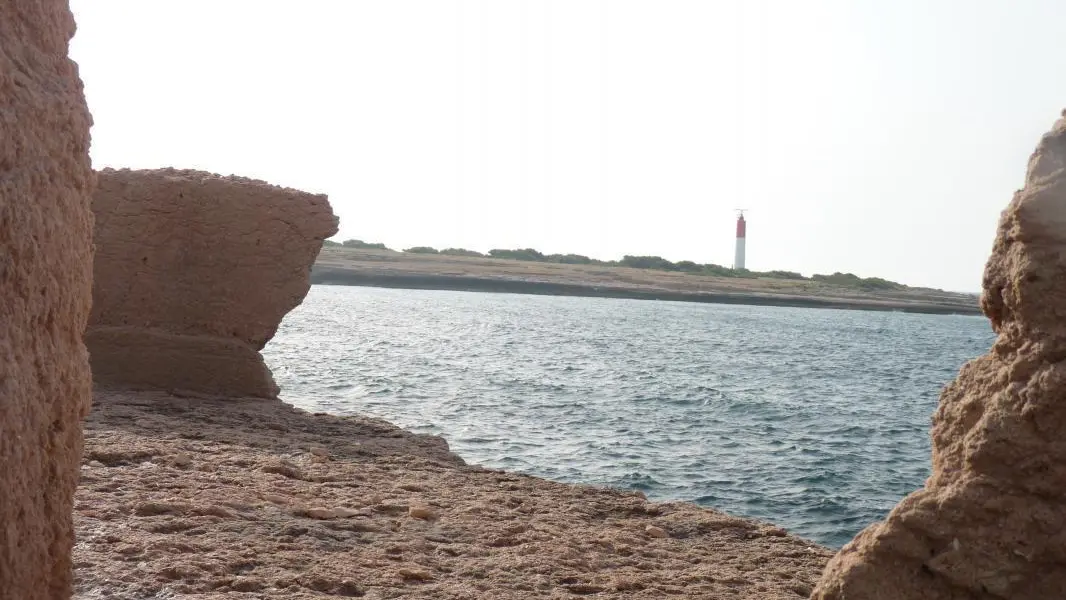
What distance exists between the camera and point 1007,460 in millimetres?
3463

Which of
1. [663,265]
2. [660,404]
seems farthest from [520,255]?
[660,404]

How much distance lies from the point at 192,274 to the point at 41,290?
6.88 meters

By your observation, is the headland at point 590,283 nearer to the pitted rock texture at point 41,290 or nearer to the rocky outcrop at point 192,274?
the rocky outcrop at point 192,274

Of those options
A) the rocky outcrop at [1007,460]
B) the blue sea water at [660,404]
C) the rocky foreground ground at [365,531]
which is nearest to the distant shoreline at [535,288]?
the blue sea water at [660,404]

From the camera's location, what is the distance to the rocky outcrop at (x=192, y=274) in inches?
391

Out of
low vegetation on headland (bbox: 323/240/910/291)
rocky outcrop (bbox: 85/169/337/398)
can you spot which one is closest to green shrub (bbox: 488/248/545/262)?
low vegetation on headland (bbox: 323/240/910/291)

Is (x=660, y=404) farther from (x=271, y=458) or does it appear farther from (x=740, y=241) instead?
(x=740, y=241)

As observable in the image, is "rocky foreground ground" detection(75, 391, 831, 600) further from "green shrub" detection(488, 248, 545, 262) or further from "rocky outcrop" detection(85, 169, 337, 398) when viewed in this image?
"green shrub" detection(488, 248, 545, 262)

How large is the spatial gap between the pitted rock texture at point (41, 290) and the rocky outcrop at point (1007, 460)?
2595mm

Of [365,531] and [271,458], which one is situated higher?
[271,458]

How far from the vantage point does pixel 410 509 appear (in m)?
6.37

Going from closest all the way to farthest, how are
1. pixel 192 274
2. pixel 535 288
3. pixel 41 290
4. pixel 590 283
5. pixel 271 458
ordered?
pixel 41 290, pixel 271 458, pixel 192 274, pixel 535 288, pixel 590 283

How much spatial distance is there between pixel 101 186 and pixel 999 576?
8.61m

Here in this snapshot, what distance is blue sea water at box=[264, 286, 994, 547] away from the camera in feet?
42.0
